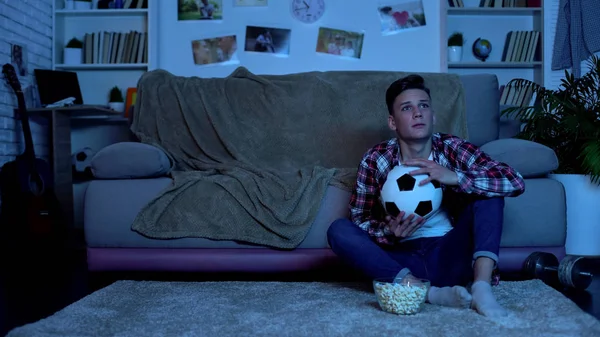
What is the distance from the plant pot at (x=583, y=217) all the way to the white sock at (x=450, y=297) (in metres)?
1.29

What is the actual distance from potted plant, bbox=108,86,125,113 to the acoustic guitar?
0.76 m

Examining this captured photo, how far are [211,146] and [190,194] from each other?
22.5 inches

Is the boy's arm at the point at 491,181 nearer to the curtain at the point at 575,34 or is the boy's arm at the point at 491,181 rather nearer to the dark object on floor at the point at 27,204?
the dark object on floor at the point at 27,204

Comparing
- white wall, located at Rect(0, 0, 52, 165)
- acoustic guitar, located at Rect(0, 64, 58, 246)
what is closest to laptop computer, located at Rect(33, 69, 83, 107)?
white wall, located at Rect(0, 0, 52, 165)

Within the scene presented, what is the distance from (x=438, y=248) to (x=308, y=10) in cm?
289

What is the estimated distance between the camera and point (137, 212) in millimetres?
2240

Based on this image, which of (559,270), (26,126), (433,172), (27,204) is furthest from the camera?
(26,126)

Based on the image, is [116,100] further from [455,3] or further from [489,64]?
[489,64]

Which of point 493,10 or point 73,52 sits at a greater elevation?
point 493,10

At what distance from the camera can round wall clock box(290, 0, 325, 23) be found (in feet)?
14.0

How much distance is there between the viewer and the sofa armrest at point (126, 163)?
232 cm

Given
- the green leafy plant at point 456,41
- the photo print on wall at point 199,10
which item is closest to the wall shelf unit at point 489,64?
the green leafy plant at point 456,41

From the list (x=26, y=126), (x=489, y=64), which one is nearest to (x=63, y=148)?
(x=26, y=126)

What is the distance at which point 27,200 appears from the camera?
329cm
